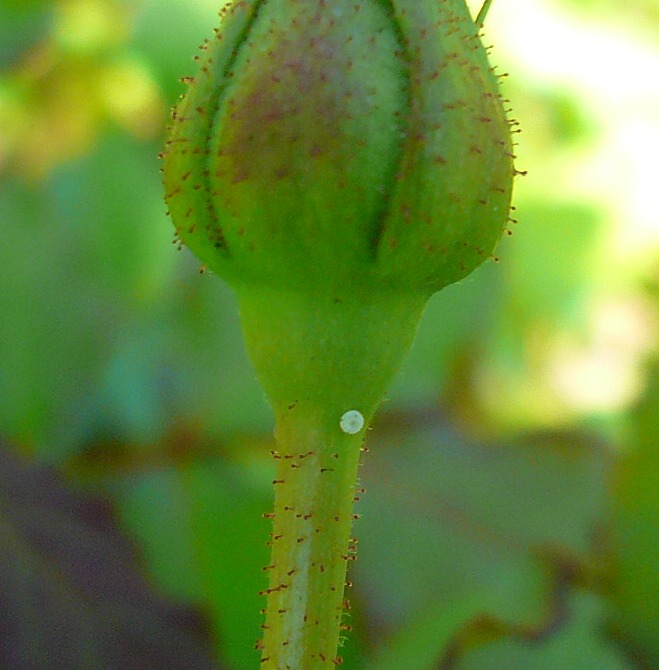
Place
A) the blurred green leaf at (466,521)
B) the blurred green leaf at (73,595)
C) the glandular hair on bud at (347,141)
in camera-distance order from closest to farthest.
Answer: the glandular hair on bud at (347,141), the blurred green leaf at (73,595), the blurred green leaf at (466,521)

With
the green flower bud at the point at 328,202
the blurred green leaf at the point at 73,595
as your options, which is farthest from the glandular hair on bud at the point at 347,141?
the blurred green leaf at the point at 73,595

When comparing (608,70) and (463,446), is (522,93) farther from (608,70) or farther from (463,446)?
(463,446)

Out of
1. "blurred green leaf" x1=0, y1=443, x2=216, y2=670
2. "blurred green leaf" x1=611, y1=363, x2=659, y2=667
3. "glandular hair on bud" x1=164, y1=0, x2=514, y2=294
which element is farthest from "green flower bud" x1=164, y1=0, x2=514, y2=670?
"blurred green leaf" x1=611, y1=363, x2=659, y2=667

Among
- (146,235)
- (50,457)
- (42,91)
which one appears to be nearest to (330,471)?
(50,457)

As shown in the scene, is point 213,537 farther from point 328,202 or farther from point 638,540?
point 328,202

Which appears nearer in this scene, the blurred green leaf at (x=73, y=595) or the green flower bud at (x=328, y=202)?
the green flower bud at (x=328, y=202)

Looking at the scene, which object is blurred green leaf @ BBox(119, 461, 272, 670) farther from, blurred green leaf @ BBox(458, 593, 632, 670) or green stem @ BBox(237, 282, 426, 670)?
green stem @ BBox(237, 282, 426, 670)

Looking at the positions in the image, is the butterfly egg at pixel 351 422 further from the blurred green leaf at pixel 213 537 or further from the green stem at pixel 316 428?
the blurred green leaf at pixel 213 537

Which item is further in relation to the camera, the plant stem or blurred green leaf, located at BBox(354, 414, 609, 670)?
blurred green leaf, located at BBox(354, 414, 609, 670)
